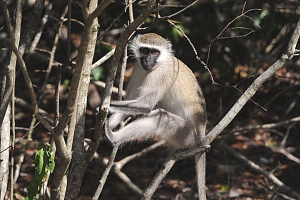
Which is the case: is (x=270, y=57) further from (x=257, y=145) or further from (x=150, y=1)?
(x=150, y=1)

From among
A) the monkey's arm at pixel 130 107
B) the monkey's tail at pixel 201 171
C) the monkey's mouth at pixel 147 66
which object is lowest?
the monkey's tail at pixel 201 171

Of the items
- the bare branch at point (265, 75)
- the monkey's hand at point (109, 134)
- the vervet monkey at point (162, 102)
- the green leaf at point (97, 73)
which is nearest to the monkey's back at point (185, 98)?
the vervet monkey at point (162, 102)

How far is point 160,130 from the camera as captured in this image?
21.6ft

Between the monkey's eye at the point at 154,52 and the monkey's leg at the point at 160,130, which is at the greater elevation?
the monkey's eye at the point at 154,52

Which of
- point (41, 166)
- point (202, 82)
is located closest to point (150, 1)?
point (41, 166)

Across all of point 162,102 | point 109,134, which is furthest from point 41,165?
point 162,102

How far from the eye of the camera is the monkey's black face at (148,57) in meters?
6.44

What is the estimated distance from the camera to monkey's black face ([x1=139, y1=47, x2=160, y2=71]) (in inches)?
253

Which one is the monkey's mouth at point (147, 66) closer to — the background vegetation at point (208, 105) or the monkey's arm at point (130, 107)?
the monkey's arm at point (130, 107)

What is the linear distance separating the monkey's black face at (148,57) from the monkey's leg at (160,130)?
0.53 m

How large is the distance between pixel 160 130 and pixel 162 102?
16.4 inches

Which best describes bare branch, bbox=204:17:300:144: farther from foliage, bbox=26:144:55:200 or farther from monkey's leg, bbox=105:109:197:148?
foliage, bbox=26:144:55:200

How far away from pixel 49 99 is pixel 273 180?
4.66 m

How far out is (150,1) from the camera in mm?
4176
